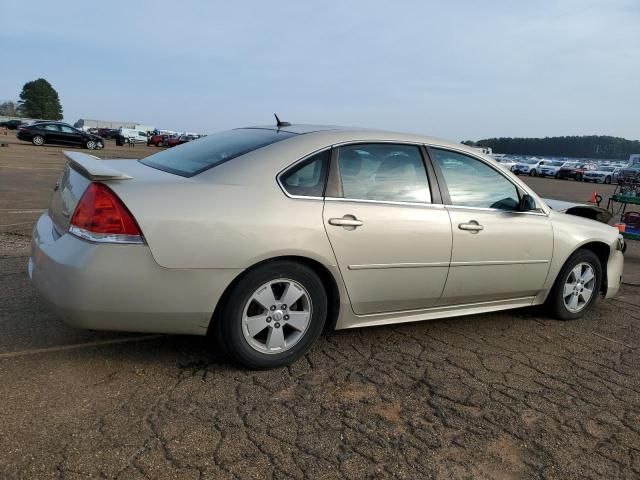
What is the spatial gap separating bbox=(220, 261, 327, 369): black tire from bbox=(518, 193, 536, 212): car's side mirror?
1.80 meters

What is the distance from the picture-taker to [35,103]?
400 feet

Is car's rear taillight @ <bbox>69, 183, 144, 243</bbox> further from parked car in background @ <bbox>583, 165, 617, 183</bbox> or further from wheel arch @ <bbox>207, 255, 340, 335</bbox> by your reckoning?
parked car in background @ <bbox>583, 165, 617, 183</bbox>

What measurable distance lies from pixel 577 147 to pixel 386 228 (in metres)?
117

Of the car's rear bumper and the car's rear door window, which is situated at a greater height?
the car's rear door window

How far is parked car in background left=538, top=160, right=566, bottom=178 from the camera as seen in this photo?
42188mm

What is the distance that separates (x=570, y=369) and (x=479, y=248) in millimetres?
1003

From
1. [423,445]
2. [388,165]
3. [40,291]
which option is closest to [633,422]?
[423,445]

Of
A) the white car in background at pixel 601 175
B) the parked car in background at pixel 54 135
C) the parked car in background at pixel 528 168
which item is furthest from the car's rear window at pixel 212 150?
the parked car in background at pixel 528 168

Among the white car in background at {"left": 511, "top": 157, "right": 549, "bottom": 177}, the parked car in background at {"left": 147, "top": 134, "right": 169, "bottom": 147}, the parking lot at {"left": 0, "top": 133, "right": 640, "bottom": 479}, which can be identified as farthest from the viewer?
the parked car in background at {"left": 147, "top": 134, "right": 169, "bottom": 147}

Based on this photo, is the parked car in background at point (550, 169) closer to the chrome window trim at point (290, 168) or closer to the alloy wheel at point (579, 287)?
the alloy wheel at point (579, 287)

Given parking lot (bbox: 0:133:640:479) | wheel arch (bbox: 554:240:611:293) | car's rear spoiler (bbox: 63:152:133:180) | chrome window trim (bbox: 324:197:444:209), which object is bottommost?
parking lot (bbox: 0:133:640:479)

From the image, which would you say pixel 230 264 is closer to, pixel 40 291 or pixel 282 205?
pixel 282 205

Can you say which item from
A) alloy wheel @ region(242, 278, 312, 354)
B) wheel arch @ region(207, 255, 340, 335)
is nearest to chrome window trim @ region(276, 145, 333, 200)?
wheel arch @ region(207, 255, 340, 335)

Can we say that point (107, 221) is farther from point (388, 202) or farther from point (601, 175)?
point (601, 175)
